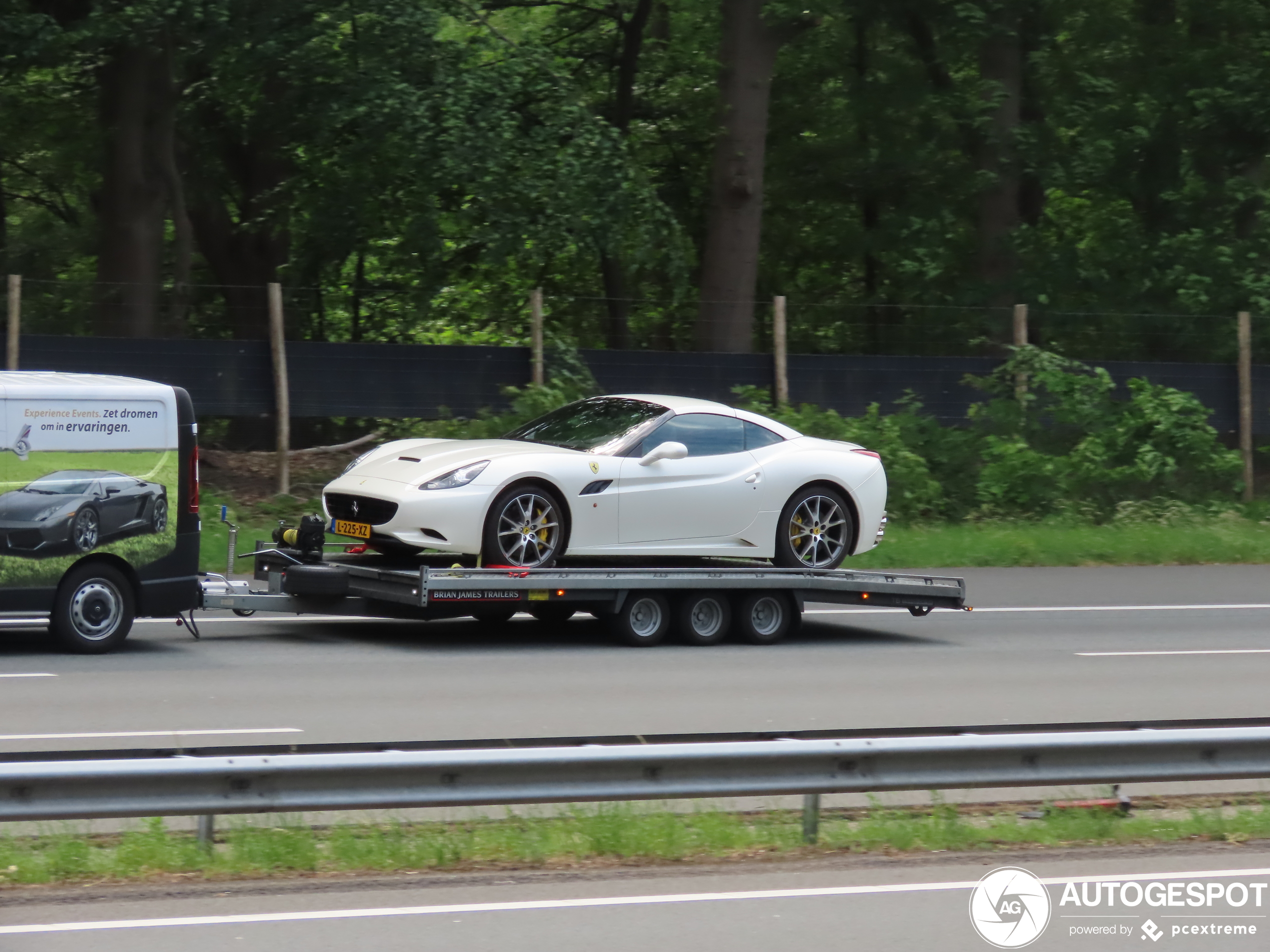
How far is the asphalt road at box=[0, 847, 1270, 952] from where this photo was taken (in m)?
5.38

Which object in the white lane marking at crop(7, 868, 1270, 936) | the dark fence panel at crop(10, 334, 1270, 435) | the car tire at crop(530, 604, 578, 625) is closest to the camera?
the white lane marking at crop(7, 868, 1270, 936)

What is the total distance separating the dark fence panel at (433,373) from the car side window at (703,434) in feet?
24.1

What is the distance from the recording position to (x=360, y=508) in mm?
12164

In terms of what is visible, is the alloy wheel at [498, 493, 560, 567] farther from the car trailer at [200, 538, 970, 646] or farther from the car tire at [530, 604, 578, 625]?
the car tire at [530, 604, 578, 625]

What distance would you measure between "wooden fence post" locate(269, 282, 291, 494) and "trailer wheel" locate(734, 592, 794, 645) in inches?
306

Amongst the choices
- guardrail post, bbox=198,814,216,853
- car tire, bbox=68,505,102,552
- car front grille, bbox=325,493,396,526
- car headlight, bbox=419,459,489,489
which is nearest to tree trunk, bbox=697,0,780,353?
car front grille, bbox=325,493,396,526

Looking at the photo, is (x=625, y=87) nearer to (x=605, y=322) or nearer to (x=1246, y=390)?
(x=605, y=322)

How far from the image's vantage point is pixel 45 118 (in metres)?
25.7

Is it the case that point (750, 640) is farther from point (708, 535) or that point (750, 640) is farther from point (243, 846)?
point (243, 846)

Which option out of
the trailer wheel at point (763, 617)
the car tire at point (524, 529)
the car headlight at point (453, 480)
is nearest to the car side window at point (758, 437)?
the trailer wheel at point (763, 617)

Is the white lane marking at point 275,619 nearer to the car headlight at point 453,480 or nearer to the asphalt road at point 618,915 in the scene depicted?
the car headlight at point 453,480

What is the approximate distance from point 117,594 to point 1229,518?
15.4 meters

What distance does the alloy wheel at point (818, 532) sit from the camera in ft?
43.4

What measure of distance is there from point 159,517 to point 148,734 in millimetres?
2875
